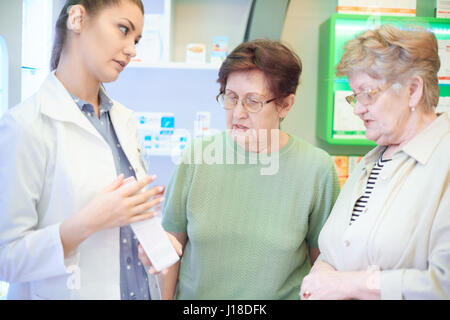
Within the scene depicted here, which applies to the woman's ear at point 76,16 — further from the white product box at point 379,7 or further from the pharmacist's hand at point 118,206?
the white product box at point 379,7

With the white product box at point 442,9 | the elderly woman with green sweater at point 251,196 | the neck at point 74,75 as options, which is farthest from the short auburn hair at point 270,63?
the white product box at point 442,9

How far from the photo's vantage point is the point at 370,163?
49.8 inches

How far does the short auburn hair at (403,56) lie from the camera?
1.11m

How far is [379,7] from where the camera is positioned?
2662 mm

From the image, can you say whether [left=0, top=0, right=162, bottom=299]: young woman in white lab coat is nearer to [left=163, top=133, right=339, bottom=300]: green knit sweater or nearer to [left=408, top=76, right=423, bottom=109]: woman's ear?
[left=163, top=133, right=339, bottom=300]: green knit sweater

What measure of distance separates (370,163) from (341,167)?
1581mm

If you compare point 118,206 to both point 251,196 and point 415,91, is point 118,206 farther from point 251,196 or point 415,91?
point 415,91

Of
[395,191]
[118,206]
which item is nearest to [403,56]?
[395,191]

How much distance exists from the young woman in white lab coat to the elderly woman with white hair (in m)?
0.56

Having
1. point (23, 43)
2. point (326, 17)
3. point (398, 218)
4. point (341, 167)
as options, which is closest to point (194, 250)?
point (398, 218)

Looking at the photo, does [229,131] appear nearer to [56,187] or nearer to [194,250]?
[194,250]

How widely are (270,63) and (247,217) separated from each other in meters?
0.54

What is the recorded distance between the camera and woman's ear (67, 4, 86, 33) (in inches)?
40.1

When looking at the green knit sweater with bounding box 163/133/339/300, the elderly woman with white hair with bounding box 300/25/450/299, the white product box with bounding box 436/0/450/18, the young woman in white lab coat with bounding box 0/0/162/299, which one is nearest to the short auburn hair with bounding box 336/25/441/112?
the elderly woman with white hair with bounding box 300/25/450/299
